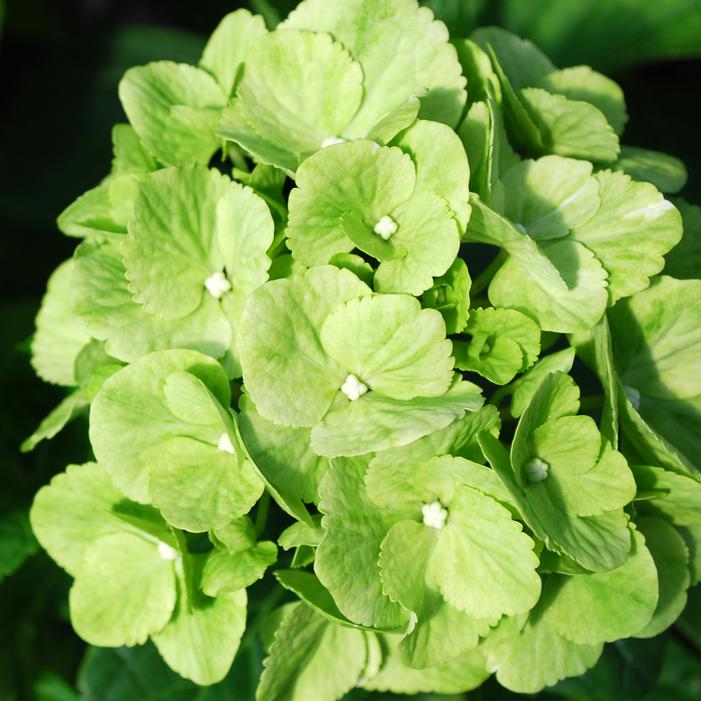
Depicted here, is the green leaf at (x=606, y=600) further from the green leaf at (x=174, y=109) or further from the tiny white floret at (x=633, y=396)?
the green leaf at (x=174, y=109)

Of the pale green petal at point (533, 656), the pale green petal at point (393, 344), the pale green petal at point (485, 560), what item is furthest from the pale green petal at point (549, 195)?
the pale green petal at point (533, 656)

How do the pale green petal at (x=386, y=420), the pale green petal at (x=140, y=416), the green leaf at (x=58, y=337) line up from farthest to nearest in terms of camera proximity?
the green leaf at (x=58, y=337)
the pale green petal at (x=140, y=416)
the pale green petal at (x=386, y=420)

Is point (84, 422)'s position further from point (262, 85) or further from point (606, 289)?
point (606, 289)

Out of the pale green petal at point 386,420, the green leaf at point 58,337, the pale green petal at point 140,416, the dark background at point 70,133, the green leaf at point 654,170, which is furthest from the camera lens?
the dark background at point 70,133

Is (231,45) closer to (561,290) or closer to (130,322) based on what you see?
(130,322)

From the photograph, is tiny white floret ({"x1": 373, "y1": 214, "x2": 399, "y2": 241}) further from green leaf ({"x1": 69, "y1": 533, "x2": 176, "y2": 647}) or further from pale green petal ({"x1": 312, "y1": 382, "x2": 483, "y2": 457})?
green leaf ({"x1": 69, "y1": 533, "x2": 176, "y2": 647})
